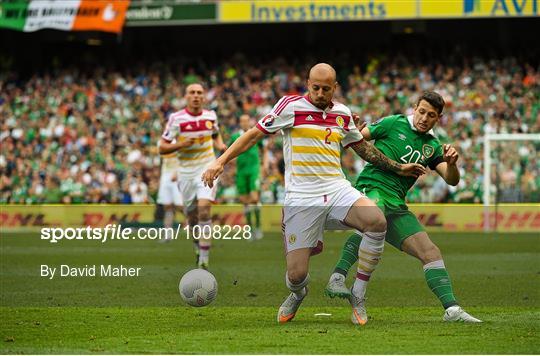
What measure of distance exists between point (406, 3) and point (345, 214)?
2438cm

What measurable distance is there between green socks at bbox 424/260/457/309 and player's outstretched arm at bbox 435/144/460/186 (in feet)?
2.60

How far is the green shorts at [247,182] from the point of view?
22.6m

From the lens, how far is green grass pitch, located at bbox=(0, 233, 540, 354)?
8.73 metres

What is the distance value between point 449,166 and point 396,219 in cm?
69

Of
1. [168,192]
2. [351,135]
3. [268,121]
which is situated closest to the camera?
[268,121]

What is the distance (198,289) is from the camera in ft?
35.1

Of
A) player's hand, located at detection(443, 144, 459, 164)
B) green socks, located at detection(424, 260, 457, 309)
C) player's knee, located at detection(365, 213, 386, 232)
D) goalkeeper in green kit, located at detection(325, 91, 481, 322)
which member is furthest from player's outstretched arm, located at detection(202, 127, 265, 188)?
green socks, located at detection(424, 260, 457, 309)

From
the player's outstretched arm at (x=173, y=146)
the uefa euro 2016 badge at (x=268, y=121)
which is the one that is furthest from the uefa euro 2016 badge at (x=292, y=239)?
the player's outstretched arm at (x=173, y=146)

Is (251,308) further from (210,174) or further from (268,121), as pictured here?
(210,174)

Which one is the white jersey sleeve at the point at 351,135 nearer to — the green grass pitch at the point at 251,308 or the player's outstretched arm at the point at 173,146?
the green grass pitch at the point at 251,308

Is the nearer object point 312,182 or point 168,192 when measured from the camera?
point 312,182

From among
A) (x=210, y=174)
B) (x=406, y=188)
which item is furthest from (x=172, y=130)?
(x=210, y=174)

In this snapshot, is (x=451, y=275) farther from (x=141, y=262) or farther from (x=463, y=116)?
(x=463, y=116)

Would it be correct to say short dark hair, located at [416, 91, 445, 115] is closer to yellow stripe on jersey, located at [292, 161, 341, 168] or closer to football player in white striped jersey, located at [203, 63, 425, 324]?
football player in white striped jersey, located at [203, 63, 425, 324]
